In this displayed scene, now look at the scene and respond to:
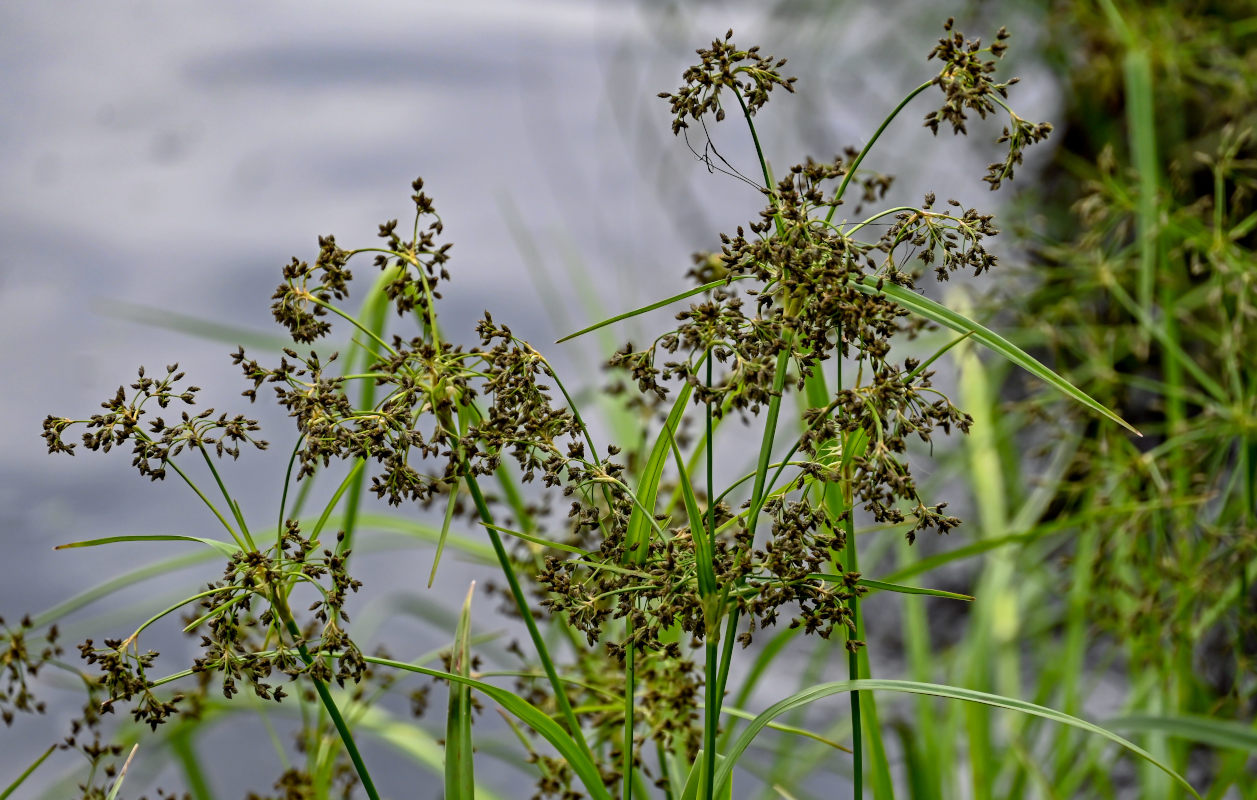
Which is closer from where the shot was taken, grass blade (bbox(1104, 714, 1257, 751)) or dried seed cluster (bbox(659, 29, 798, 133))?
dried seed cluster (bbox(659, 29, 798, 133))

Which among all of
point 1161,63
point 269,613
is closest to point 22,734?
point 269,613

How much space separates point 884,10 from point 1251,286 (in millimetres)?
1345

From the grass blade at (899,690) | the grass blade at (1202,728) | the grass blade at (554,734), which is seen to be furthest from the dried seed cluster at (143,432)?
the grass blade at (1202,728)

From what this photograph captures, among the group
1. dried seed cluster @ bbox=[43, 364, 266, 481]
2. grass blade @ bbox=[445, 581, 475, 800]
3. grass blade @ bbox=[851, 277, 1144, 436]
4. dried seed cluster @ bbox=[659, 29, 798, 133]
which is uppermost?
dried seed cluster @ bbox=[659, 29, 798, 133]

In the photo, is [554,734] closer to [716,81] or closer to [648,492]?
[648,492]

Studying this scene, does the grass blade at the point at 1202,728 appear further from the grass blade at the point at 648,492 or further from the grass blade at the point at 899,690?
the grass blade at the point at 648,492

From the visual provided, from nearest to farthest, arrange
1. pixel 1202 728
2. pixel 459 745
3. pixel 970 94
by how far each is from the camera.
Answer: pixel 970 94
pixel 459 745
pixel 1202 728

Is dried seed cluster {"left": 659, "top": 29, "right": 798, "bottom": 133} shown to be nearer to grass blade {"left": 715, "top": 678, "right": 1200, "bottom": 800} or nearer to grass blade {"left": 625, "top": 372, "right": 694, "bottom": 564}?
grass blade {"left": 625, "top": 372, "right": 694, "bottom": 564}

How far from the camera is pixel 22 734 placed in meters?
1.14

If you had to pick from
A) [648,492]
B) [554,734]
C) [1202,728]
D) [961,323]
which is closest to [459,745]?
[554,734]

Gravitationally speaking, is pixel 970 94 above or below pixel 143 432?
above

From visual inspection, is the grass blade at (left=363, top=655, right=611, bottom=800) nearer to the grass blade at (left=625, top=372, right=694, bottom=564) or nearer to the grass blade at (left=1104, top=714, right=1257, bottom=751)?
the grass blade at (left=625, top=372, right=694, bottom=564)

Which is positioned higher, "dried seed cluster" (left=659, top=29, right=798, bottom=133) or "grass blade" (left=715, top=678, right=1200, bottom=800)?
"dried seed cluster" (left=659, top=29, right=798, bottom=133)

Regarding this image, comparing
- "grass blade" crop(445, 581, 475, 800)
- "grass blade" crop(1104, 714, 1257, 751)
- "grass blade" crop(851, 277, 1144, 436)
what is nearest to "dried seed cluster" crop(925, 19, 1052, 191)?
"grass blade" crop(851, 277, 1144, 436)
